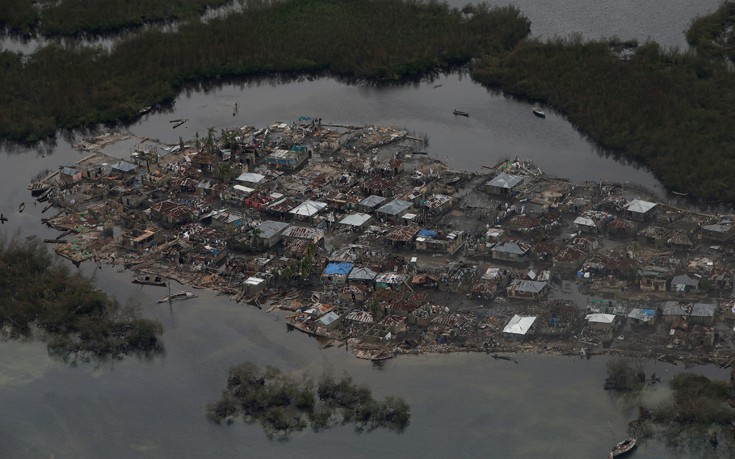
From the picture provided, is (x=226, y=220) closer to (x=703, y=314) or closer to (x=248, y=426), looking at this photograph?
(x=248, y=426)

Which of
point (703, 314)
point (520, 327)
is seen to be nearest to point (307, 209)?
point (520, 327)

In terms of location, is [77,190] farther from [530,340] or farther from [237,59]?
[530,340]

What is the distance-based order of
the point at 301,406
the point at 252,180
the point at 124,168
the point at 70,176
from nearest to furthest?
the point at 301,406 → the point at 252,180 → the point at 70,176 → the point at 124,168

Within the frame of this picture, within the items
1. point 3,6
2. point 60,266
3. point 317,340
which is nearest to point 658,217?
point 317,340

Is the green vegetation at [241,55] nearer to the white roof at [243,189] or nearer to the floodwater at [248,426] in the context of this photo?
the white roof at [243,189]

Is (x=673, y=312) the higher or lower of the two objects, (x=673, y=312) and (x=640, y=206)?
the lower

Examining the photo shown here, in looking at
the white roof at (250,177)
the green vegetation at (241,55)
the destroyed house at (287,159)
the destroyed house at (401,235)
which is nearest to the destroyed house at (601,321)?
the destroyed house at (401,235)

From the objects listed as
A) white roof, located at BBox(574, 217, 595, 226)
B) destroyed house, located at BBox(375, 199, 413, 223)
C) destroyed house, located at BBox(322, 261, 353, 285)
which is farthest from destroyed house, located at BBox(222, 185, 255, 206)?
white roof, located at BBox(574, 217, 595, 226)
